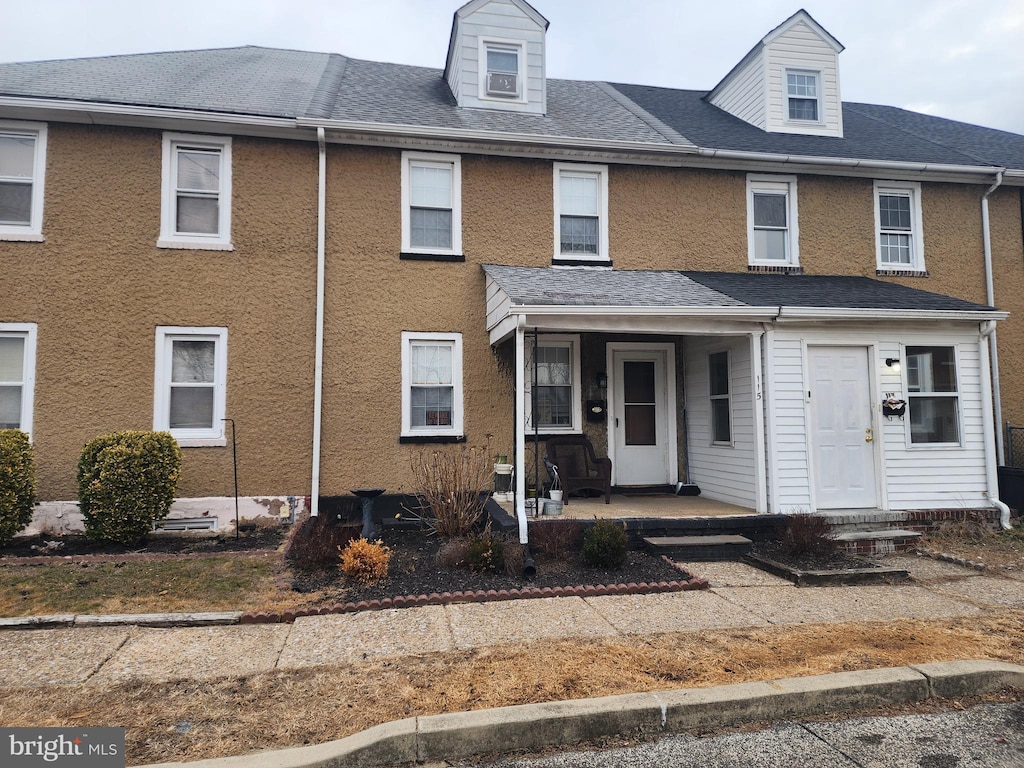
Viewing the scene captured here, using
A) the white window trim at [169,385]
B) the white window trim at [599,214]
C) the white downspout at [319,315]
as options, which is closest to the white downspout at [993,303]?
the white window trim at [599,214]

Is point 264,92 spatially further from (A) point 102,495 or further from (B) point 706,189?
(B) point 706,189

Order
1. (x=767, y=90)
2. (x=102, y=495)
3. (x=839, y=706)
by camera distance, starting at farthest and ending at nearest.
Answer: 1. (x=767, y=90)
2. (x=102, y=495)
3. (x=839, y=706)

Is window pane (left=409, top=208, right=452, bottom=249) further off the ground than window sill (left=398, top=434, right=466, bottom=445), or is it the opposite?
window pane (left=409, top=208, right=452, bottom=249)

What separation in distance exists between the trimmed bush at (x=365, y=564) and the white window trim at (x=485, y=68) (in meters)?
7.71

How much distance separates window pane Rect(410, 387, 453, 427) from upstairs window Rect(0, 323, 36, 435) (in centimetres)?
495

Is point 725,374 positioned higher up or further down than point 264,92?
further down

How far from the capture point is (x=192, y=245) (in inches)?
337

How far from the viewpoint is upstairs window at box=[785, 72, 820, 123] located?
11547 mm

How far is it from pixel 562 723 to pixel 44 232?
29.5ft

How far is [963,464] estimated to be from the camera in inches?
338

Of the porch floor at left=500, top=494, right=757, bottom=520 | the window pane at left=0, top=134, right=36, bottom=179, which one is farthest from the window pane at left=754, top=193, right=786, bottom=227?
the window pane at left=0, top=134, right=36, bottom=179

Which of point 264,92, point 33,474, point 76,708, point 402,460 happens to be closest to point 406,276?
point 402,460

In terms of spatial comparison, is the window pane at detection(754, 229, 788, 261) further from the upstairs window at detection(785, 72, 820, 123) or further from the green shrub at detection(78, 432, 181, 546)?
the green shrub at detection(78, 432, 181, 546)

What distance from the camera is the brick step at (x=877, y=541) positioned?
7688mm
